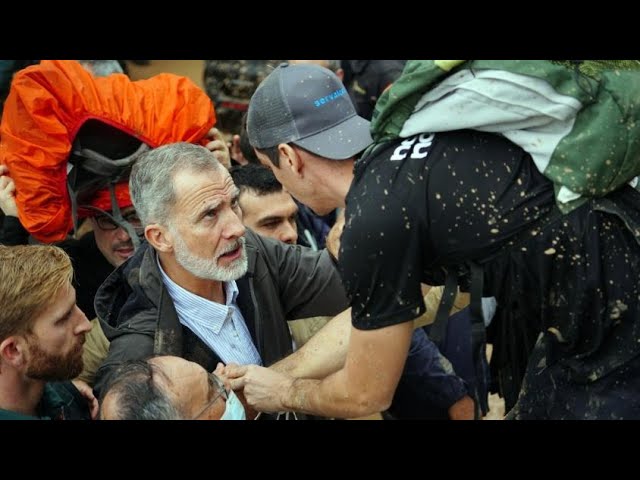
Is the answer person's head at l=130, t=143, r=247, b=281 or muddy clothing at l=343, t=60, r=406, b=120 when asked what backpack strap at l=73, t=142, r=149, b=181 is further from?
muddy clothing at l=343, t=60, r=406, b=120

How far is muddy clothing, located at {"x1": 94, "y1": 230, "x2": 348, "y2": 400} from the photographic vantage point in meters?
3.25

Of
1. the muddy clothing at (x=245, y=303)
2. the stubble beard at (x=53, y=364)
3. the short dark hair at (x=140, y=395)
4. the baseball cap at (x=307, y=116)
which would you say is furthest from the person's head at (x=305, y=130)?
the stubble beard at (x=53, y=364)

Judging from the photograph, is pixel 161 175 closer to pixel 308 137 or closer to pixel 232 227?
pixel 232 227

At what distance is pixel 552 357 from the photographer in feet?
8.93

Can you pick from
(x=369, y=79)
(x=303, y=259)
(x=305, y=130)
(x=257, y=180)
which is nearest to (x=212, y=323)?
(x=303, y=259)

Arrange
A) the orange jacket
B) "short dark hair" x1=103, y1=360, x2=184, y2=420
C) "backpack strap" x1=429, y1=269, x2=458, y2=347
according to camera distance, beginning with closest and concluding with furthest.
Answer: "backpack strap" x1=429, y1=269, x2=458, y2=347, "short dark hair" x1=103, y1=360, x2=184, y2=420, the orange jacket

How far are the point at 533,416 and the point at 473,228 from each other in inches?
29.4

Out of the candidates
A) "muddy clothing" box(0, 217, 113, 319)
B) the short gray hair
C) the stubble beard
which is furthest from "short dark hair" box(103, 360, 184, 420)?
"muddy clothing" box(0, 217, 113, 319)

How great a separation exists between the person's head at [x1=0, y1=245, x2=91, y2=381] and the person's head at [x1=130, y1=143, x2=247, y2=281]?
47cm

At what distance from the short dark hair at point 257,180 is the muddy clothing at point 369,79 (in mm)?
2412

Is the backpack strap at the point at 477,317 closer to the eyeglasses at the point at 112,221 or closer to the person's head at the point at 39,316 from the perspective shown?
the person's head at the point at 39,316

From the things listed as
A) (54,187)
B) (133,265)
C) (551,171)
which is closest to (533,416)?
(551,171)

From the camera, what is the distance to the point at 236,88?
5664 millimetres

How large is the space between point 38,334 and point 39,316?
60 mm
